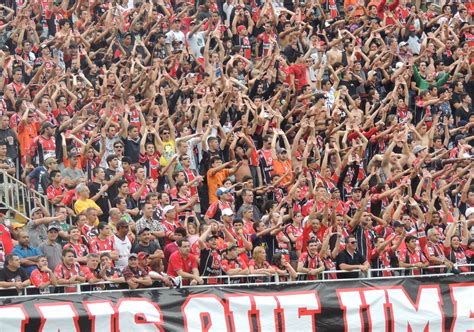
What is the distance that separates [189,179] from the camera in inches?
933

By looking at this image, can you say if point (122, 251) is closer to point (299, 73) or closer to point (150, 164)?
point (150, 164)

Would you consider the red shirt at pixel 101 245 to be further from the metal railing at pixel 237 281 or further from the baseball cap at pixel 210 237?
the baseball cap at pixel 210 237

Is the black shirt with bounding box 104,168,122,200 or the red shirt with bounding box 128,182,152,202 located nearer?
the black shirt with bounding box 104,168,122,200

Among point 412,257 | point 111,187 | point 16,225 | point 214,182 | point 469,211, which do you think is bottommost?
point 412,257

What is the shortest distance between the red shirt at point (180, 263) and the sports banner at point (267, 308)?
45 centimetres

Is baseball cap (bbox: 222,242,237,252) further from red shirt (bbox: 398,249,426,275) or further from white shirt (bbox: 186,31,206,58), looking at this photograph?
white shirt (bbox: 186,31,206,58)

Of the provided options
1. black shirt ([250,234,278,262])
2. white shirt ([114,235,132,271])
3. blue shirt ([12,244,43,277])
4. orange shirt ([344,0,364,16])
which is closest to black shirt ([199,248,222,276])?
white shirt ([114,235,132,271])

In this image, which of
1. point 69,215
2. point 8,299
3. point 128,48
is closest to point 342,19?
point 128,48

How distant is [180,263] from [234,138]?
5.49 meters

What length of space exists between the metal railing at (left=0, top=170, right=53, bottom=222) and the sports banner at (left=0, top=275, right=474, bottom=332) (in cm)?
341

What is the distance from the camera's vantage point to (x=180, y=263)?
19.9m

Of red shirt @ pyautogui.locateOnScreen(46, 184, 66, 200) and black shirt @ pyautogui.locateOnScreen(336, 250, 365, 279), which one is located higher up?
red shirt @ pyautogui.locateOnScreen(46, 184, 66, 200)

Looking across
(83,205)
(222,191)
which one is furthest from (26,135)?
(222,191)

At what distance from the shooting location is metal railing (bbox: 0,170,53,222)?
22.1 meters
